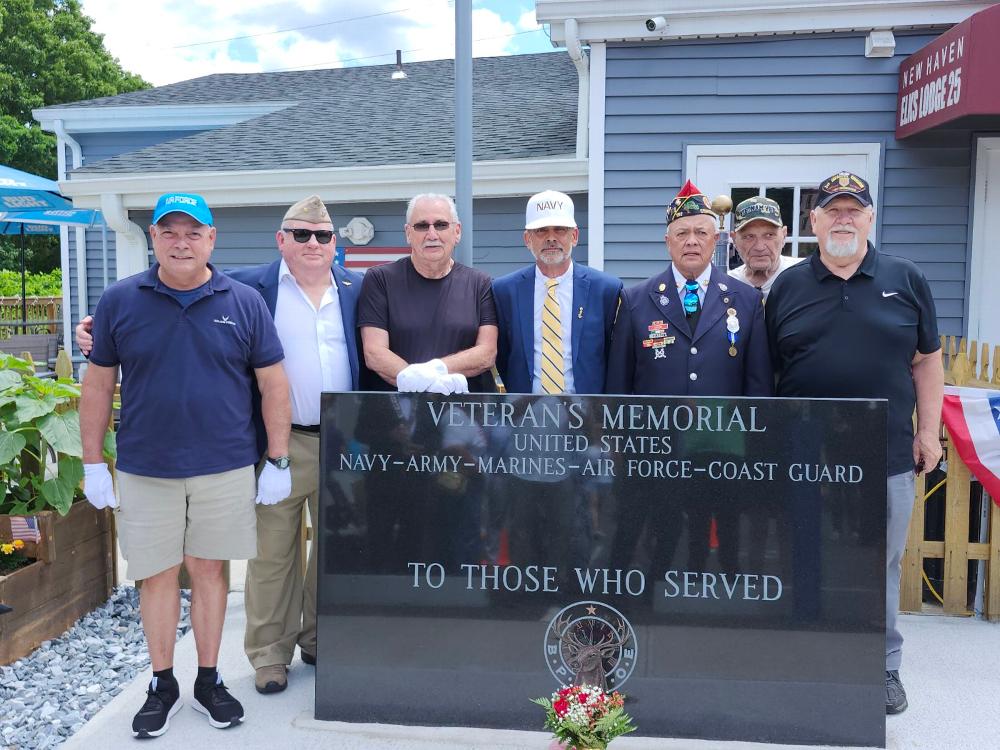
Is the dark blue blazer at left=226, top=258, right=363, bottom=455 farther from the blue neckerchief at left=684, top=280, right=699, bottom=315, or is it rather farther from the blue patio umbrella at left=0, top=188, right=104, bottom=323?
the blue patio umbrella at left=0, top=188, right=104, bottom=323

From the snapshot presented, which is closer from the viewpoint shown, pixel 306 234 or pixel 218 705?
pixel 218 705

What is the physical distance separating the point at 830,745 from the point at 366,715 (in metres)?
1.63

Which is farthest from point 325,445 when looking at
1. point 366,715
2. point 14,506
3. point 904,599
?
point 904,599

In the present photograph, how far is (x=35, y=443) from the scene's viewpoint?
4277mm

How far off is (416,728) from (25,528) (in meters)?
2.10

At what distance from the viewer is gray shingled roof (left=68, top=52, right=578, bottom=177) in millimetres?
9484

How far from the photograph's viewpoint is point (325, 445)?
3.39 m

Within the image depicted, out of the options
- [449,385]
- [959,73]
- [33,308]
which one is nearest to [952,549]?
[449,385]

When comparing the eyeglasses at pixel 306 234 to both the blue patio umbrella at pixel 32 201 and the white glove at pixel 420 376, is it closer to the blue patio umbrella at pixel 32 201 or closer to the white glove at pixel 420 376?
the white glove at pixel 420 376

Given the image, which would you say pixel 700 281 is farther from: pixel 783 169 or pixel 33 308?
pixel 33 308

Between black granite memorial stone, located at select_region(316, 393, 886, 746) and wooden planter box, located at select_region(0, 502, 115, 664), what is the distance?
1522mm

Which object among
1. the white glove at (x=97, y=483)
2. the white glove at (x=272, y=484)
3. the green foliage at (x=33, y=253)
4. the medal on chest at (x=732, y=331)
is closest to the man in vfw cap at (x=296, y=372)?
the white glove at (x=272, y=484)

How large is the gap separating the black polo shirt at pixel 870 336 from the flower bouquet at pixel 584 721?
1.39 metres

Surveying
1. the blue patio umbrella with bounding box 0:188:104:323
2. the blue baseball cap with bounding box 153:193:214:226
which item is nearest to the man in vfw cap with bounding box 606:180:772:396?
the blue baseball cap with bounding box 153:193:214:226
